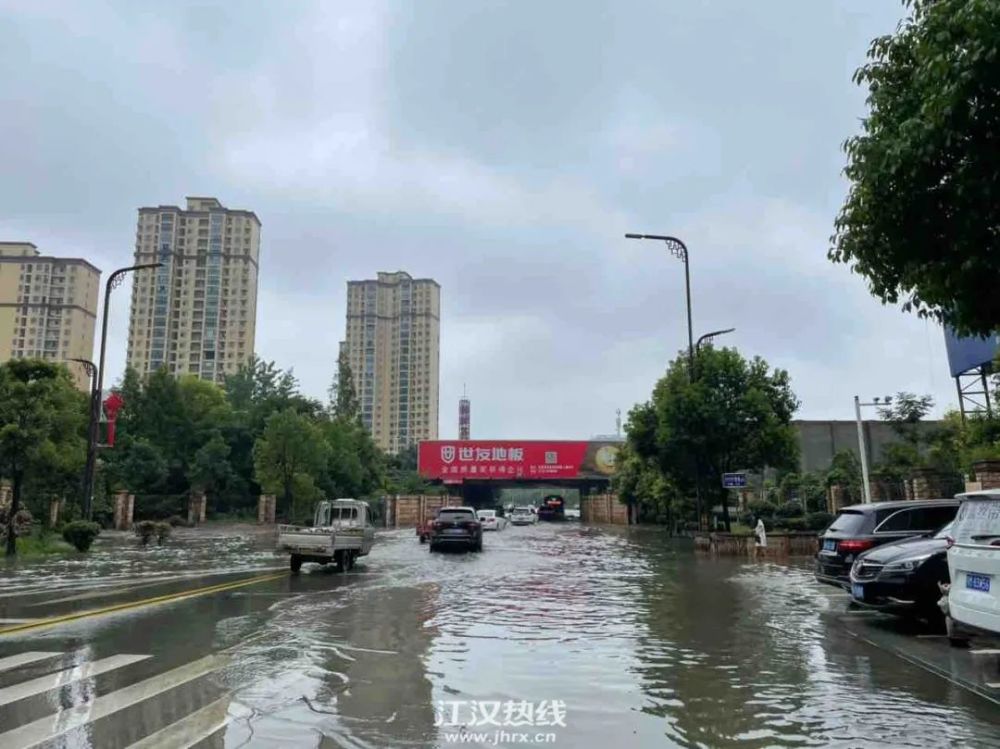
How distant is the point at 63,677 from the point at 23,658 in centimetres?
133

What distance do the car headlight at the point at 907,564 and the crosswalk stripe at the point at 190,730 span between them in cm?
844

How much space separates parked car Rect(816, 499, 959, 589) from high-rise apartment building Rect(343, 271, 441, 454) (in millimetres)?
104122

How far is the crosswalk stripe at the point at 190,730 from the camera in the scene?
17.6 ft

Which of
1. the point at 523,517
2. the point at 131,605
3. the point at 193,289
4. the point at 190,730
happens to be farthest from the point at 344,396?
the point at 190,730

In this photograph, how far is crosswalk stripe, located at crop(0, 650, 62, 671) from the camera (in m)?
7.94

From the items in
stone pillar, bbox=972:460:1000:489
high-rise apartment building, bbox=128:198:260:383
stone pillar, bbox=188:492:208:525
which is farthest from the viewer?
high-rise apartment building, bbox=128:198:260:383

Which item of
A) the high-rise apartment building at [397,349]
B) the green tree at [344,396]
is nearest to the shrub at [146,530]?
the green tree at [344,396]

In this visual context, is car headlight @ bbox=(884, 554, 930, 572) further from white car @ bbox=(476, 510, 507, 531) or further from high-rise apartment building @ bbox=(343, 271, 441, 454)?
high-rise apartment building @ bbox=(343, 271, 441, 454)

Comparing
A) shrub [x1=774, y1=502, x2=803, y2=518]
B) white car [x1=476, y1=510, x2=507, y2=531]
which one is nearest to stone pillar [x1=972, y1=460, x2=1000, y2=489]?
shrub [x1=774, y1=502, x2=803, y2=518]

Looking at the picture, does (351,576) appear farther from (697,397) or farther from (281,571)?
(697,397)

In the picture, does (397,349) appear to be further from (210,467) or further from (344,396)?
(210,467)

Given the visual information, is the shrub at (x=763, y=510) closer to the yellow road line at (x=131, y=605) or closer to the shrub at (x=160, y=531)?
the yellow road line at (x=131, y=605)

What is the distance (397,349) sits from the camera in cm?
11694

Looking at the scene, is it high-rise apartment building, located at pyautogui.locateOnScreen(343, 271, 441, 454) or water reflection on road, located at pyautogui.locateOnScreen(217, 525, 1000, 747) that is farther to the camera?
high-rise apartment building, located at pyautogui.locateOnScreen(343, 271, 441, 454)
